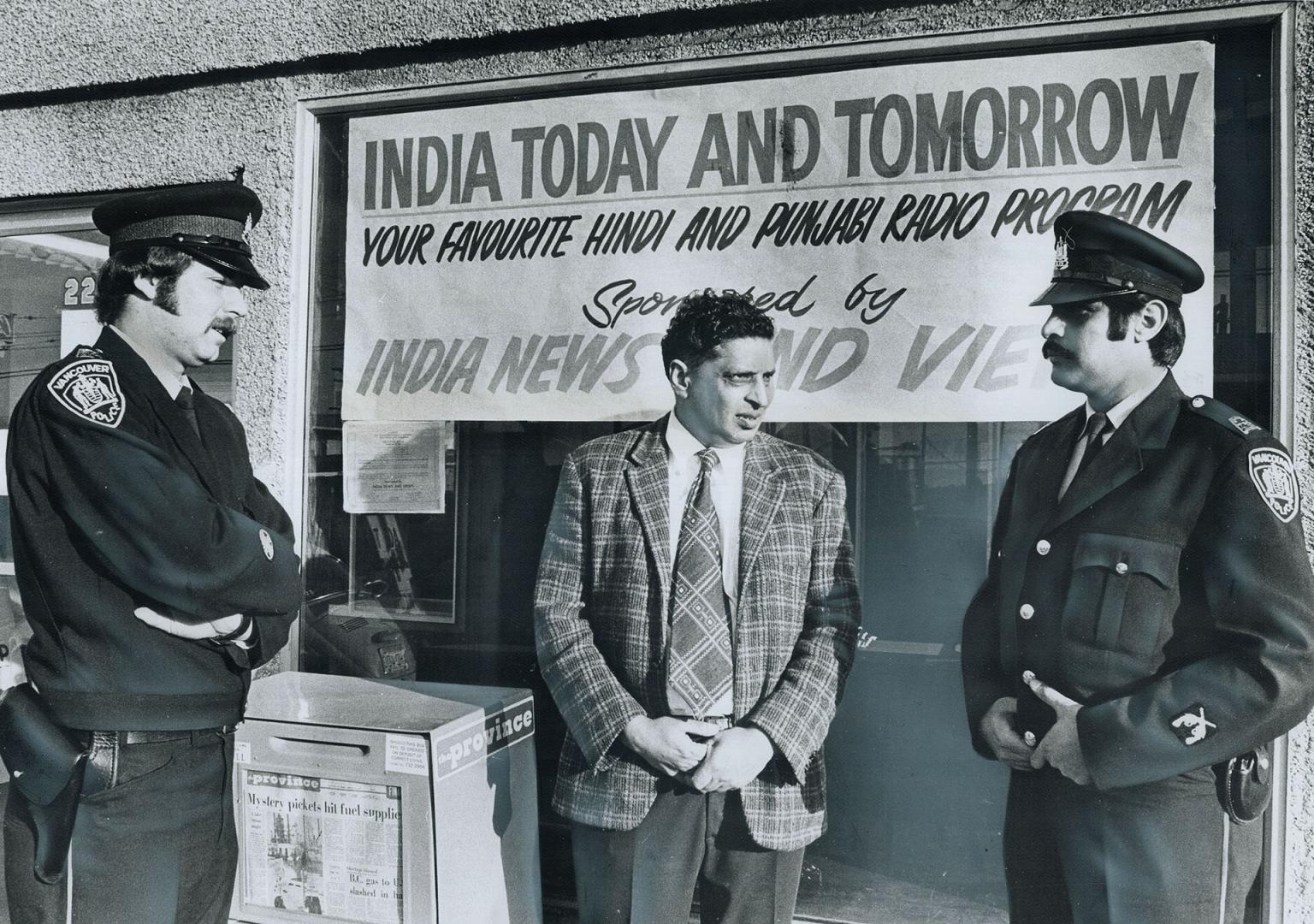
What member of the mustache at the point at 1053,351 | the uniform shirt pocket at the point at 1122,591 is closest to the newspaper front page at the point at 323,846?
the uniform shirt pocket at the point at 1122,591

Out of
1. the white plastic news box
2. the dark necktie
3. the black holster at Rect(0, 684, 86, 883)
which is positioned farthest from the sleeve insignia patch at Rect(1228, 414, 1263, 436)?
the black holster at Rect(0, 684, 86, 883)

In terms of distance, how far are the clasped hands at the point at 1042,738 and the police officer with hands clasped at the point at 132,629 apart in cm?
190

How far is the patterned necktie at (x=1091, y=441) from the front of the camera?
2.44m

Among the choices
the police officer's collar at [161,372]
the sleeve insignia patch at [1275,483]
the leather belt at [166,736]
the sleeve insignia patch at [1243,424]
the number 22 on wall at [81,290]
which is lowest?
the leather belt at [166,736]

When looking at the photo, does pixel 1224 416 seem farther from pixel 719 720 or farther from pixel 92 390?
pixel 92 390

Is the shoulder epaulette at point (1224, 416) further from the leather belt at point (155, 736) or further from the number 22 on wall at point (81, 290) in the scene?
the number 22 on wall at point (81, 290)

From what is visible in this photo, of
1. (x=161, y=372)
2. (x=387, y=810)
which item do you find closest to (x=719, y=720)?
(x=387, y=810)

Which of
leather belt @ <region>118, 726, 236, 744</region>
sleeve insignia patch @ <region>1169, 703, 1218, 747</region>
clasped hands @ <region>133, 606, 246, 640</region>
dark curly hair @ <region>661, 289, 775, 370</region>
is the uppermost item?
dark curly hair @ <region>661, 289, 775, 370</region>

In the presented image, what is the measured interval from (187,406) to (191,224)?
20.5 inches

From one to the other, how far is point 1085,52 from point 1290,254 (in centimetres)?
72

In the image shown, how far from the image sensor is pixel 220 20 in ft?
10.3

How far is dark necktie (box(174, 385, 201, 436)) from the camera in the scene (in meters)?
2.70

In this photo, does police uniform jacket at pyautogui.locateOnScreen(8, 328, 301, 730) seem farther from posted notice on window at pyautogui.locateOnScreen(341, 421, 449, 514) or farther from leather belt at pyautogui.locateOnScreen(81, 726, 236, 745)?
posted notice on window at pyautogui.locateOnScreen(341, 421, 449, 514)

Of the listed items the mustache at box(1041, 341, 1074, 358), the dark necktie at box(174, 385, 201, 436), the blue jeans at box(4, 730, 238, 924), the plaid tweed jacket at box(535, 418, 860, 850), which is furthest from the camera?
the dark necktie at box(174, 385, 201, 436)
